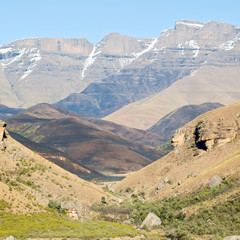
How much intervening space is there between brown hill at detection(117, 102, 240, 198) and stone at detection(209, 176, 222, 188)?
48.9 feet

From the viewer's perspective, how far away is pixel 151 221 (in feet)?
210

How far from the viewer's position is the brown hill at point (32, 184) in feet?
174

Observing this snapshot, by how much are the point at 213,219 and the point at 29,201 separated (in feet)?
67.6

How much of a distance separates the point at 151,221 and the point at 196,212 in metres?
5.52

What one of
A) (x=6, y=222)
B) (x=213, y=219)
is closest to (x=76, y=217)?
(x=6, y=222)

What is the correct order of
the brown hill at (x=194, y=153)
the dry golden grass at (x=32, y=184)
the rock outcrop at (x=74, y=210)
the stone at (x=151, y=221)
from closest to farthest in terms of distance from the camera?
the dry golden grass at (x=32, y=184), the rock outcrop at (x=74, y=210), the stone at (x=151, y=221), the brown hill at (x=194, y=153)

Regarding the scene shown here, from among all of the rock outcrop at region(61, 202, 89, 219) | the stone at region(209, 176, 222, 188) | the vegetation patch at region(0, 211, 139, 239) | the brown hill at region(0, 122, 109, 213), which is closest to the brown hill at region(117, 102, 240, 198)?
the stone at region(209, 176, 222, 188)

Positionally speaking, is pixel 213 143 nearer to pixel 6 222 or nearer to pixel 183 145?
pixel 183 145

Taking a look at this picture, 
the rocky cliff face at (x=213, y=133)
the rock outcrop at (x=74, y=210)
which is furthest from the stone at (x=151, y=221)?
the rocky cliff face at (x=213, y=133)

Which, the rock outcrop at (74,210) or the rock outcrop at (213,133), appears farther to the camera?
the rock outcrop at (213,133)

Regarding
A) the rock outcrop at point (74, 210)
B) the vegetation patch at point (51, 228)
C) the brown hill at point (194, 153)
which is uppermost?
the vegetation patch at point (51, 228)

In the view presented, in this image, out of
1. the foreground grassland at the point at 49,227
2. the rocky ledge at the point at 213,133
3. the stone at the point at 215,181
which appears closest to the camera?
the foreground grassland at the point at 49,227

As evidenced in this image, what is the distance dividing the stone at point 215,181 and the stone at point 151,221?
38.1 ft

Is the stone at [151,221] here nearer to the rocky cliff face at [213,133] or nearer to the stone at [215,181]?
the stone at [215,181]
